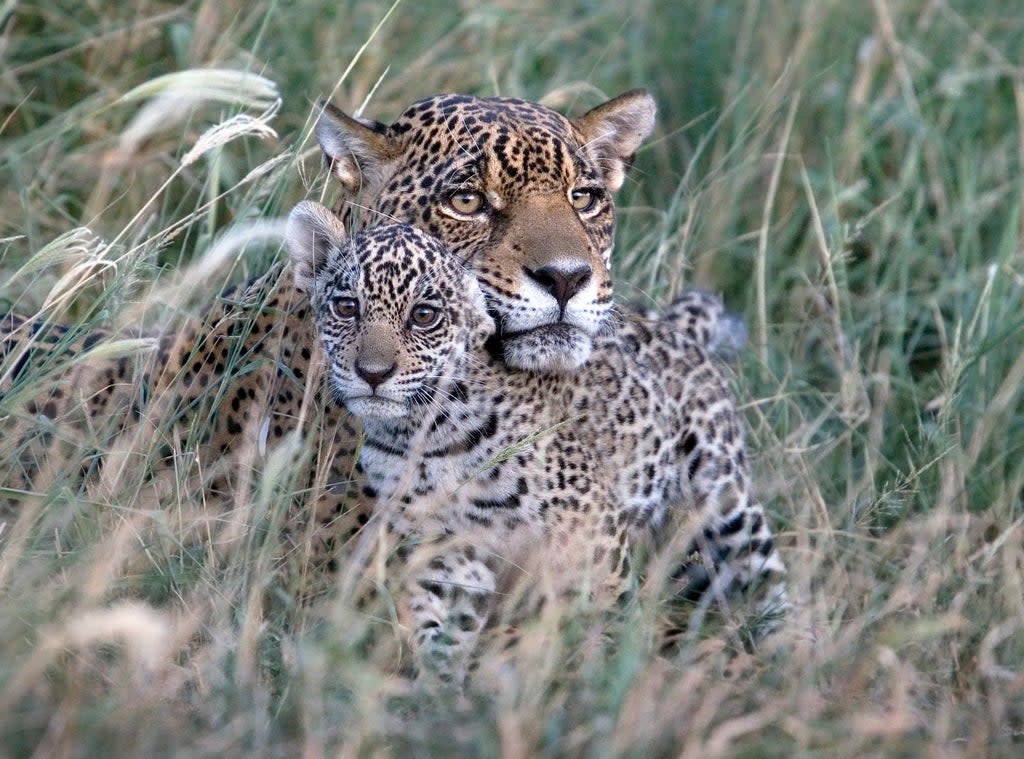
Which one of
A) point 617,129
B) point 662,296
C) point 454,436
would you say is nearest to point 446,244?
point 454,436

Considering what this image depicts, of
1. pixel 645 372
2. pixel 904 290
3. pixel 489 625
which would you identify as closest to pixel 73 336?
pixel 489 625

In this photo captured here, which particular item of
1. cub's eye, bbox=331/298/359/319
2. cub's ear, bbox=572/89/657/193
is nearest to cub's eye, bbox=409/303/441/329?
cub's eye, bbox=331/298/359/319

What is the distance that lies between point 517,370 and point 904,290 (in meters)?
2.57

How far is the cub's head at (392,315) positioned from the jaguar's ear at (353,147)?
0.49 metres

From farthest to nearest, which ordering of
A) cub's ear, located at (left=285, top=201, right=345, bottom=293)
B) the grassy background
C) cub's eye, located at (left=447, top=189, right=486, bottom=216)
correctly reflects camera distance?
cub's eye, located at (left=447, top=189, right=486, bottom=216), cub's ear, located at (left=285, top=201, right=345, bottom=293), the grassy background

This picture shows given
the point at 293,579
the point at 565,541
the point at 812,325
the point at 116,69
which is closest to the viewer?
the point at 293,579

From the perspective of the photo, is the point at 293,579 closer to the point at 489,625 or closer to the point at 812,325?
the point at 489,625

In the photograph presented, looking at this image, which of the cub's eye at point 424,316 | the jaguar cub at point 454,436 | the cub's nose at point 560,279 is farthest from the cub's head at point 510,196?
the cub's eye at point 424,316

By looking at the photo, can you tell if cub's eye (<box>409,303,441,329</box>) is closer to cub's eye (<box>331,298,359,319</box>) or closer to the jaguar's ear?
cub's eye (<box>331,298,359,319</box>)

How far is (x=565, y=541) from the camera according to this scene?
5324 mm

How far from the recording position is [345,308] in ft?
16.7

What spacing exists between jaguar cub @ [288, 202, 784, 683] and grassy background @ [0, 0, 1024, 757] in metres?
0.40

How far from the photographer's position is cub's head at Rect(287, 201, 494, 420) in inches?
194

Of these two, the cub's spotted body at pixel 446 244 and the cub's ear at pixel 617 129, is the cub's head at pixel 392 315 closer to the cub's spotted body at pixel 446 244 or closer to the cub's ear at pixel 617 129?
the cub's spotted body at pixel 446 244
